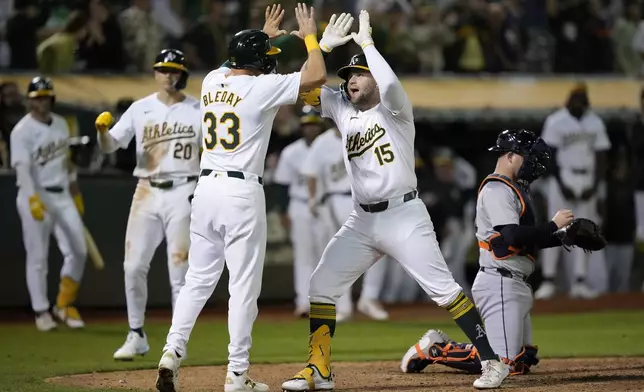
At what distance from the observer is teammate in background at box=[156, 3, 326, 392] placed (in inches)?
267

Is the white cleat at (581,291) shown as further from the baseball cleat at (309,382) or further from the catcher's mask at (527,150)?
the baseball cleat at (309,382)

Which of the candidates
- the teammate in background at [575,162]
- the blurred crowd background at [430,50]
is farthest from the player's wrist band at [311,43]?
the teammate in background at [575,162]

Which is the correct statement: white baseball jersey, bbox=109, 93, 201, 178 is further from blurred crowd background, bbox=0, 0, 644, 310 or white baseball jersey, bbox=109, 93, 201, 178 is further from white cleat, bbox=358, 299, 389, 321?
blurred crowd background, bbox=0, 0, 644, 310

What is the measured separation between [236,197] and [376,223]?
918 mm

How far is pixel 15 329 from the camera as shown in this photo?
11.9 meters

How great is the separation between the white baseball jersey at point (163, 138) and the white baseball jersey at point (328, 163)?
349cm

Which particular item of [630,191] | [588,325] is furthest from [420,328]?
[630,191]

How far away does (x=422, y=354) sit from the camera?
7.96 m

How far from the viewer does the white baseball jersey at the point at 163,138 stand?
916 cm

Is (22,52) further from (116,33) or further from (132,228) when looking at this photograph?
(132,228)

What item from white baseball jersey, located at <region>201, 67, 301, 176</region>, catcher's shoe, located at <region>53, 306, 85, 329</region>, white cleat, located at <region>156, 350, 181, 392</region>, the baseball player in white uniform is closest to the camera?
white cleat, located at <region>156, 350, 181, 392</region>

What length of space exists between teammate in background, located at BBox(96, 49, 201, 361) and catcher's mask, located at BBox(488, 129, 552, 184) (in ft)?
8.94

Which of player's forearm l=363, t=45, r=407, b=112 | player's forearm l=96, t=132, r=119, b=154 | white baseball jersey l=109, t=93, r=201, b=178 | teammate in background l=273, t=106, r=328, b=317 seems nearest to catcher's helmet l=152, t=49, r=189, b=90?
white baseball jersey l=109, t=93, r=201, b=178

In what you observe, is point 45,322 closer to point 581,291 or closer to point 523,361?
point 523,361
